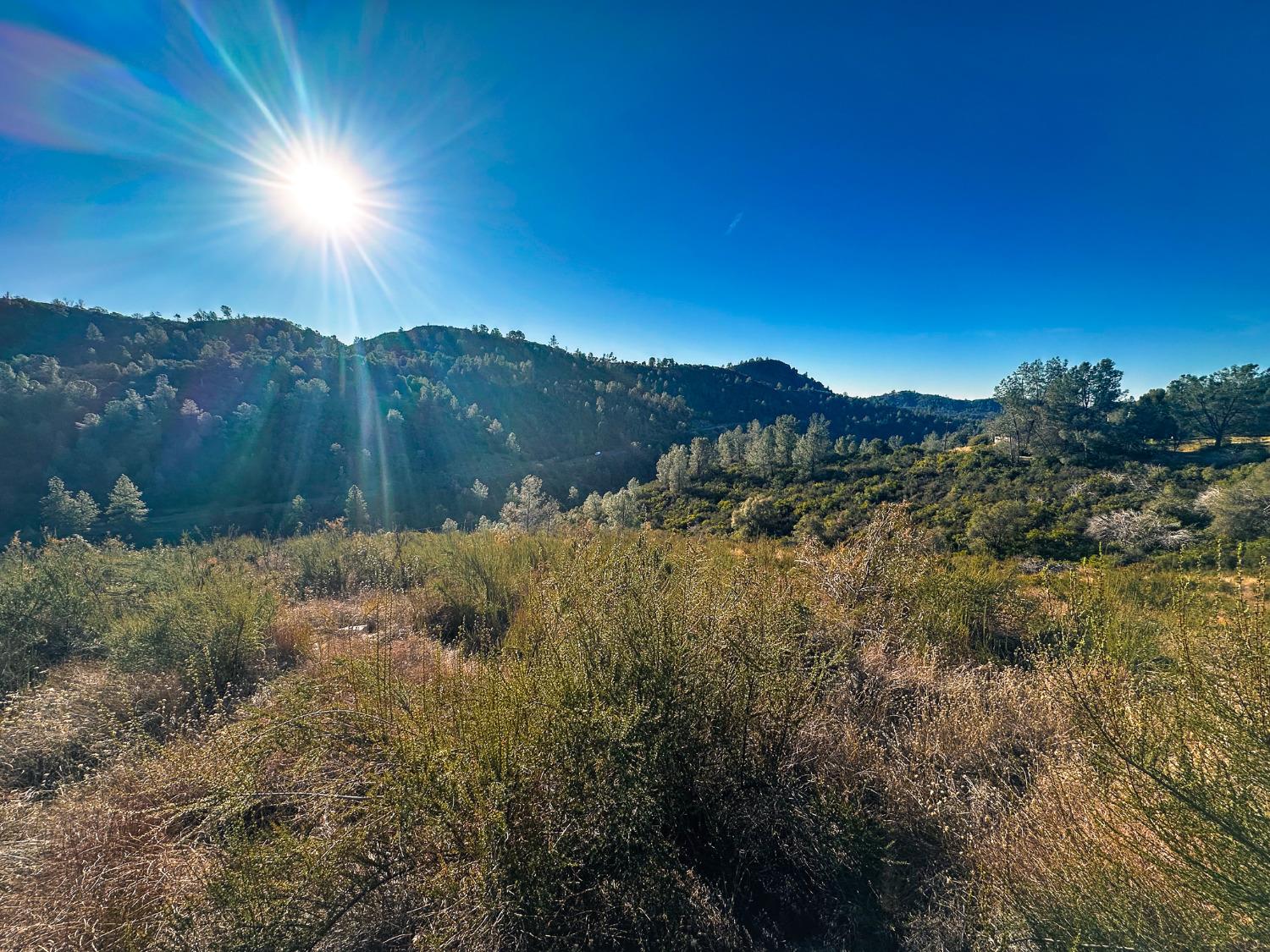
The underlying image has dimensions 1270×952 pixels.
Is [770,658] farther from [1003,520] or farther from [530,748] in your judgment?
[1003,520]

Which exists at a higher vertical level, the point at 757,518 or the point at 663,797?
the point at 663,797

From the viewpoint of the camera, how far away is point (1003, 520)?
16.7 m

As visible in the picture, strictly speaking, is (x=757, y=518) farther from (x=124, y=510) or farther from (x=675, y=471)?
(x=124, y=510)

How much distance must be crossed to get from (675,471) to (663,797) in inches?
1480

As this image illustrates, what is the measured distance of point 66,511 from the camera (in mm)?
28359

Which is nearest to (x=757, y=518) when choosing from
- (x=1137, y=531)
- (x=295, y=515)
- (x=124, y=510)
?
(x=1137, y=531)

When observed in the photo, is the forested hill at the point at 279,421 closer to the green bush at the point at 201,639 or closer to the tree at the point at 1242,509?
the green bush at the point at 201,639

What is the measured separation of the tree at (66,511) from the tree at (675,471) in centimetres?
3895

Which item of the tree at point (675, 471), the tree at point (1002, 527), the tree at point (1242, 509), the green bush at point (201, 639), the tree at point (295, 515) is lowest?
the tree at point (295, 515)

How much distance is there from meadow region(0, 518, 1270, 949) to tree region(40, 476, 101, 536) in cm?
3877

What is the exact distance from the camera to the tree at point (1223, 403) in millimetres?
27453

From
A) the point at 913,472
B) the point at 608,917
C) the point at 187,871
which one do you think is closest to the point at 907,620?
the point at 608,917

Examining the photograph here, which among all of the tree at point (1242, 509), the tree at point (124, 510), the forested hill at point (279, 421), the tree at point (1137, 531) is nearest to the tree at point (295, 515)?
the forested hill at point (279, 421)

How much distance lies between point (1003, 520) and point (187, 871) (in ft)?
71.9
